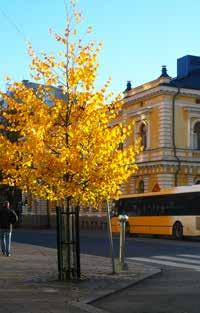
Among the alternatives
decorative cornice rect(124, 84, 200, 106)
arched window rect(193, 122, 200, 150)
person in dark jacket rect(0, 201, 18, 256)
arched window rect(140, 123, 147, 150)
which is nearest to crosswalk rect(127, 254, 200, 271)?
person in dark jacket rect(0, 201, 18, 256)

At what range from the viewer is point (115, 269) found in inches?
585

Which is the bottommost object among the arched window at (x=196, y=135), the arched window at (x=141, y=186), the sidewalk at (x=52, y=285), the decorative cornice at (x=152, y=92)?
the sidewalk at (x=52, y=285)

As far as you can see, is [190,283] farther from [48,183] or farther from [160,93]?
[160,93]

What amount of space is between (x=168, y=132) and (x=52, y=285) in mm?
35608

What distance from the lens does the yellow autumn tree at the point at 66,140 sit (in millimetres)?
12812

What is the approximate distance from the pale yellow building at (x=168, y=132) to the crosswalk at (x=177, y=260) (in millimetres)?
25052

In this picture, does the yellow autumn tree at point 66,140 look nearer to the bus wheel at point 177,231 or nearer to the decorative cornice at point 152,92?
the bus wheel at point 177,231

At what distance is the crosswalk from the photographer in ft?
57.6

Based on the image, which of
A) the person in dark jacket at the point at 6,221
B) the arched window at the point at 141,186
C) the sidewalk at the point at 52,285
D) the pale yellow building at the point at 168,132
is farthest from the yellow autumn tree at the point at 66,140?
the arched window at the point at 141,186

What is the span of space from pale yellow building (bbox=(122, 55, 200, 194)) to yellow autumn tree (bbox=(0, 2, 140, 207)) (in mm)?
32894

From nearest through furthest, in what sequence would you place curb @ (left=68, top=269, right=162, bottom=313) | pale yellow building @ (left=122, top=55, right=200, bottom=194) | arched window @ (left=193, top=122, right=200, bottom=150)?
curb @ (left=68, top=269, right=162, bottom=313) < pale yellow building @ (left=122, top=55, right=200, bottom=194) < arched window @ (left=193, top=122, right=200, bottom=150)

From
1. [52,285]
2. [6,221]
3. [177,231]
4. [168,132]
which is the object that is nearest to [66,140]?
[52,285]

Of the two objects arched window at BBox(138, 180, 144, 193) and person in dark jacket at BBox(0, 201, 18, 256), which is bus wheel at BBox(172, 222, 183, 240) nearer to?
person in dark jacket at BBox(0, 201, 18, 256)

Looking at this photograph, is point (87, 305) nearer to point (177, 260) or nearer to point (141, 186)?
point (177, 260)
